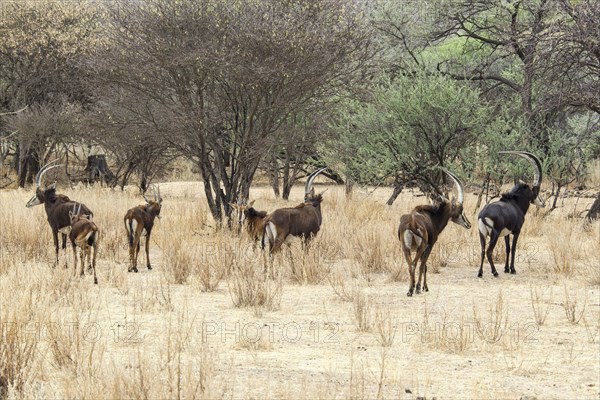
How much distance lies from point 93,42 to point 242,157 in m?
11.9

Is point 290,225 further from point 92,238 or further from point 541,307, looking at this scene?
point 541,307

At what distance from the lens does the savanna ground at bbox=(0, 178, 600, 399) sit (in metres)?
5.64

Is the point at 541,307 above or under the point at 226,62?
under

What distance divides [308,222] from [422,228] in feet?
7.08

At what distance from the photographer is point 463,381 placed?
5977 mm

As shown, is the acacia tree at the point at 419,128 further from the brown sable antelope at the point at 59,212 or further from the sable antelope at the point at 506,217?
the brown sable antelope at the point at 59,212

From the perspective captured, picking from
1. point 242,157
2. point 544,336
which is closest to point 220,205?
point 242,157

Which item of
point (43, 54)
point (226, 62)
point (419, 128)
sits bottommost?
point (419, 128)

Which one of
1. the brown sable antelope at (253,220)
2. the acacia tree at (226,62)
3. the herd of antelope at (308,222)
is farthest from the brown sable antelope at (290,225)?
the acacia tree at (226,62)

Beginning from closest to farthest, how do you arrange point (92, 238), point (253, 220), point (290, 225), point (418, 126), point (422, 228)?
point (422, 228) < point (92, 238) < point (290, 225) < point (253, 220) < point (418, 126)

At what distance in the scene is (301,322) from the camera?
318 inches

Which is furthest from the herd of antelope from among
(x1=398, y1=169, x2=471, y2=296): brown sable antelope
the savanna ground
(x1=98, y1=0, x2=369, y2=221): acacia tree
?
(x1=98, y1=0, x2=369, y2=221): acacia tree

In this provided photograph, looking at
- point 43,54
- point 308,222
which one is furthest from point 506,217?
point 43,54

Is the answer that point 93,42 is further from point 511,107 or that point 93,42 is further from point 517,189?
point 517,189
